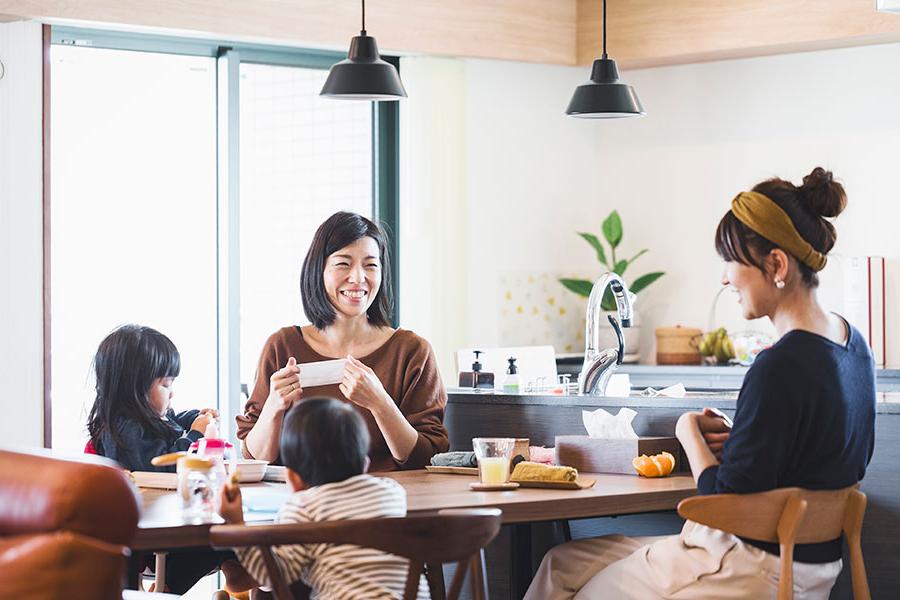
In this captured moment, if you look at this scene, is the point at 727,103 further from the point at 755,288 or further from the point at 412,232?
the point at 755,288

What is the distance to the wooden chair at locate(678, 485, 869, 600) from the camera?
2500 millimetres

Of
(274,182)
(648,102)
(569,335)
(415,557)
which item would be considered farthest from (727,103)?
(415,557)

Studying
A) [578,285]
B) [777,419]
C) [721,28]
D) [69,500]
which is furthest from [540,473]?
[721,28]

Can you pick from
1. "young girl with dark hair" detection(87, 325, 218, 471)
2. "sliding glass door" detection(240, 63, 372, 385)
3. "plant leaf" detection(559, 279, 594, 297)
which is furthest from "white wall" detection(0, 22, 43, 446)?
"plant leaf" detection(559, 279, 594, 297)

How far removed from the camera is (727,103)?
6254 millimetres

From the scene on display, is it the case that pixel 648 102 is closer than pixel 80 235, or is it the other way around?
pixel 80 235

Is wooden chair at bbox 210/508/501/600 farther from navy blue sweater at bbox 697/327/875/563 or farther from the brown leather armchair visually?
navy blue sweater at bbox 697/327/875/563

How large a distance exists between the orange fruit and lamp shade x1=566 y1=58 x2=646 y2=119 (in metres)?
1.69

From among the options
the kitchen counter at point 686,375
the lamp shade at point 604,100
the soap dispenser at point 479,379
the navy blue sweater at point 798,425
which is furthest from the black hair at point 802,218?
the kitchen counter at point 686,375

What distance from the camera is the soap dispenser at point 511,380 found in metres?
3.82

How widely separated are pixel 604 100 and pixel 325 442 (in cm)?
242

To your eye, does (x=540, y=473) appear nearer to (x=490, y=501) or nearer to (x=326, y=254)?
(x=490, y=501)

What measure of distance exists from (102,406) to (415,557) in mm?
1381

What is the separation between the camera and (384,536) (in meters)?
2.15
